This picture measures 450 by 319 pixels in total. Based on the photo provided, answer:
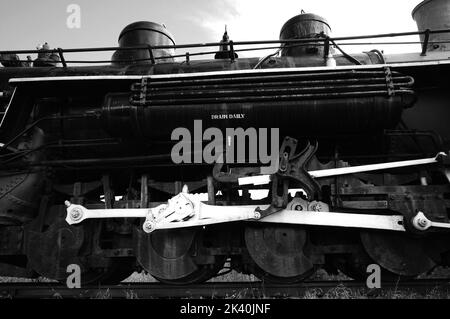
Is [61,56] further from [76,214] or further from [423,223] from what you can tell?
[423,223]

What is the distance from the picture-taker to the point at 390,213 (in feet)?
12.1

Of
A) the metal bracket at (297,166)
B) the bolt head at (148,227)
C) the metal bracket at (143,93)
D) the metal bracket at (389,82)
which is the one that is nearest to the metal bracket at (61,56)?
the metal bracket at (143,93)

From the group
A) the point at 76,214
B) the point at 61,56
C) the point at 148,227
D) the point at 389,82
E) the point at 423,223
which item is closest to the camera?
the point at 423,223

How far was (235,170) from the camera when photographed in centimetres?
375

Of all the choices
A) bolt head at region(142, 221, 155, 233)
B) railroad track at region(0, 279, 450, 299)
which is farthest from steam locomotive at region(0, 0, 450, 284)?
railroad track at region(0, 279, 450, 299)

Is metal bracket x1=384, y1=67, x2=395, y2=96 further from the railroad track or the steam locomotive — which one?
the railroad track

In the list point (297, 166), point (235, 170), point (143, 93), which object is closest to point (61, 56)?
point (143, 93)

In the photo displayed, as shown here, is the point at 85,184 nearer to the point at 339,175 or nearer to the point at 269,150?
the point at 269,150

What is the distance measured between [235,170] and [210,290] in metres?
1.28

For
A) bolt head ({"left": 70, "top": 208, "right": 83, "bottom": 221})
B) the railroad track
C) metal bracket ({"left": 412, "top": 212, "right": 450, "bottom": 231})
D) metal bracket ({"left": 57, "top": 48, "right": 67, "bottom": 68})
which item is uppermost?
metal bracket ({"left": 57, "top": 48, "right": 67, "bottom": 68})

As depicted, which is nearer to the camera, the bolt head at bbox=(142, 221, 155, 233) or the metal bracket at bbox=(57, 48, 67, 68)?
the bolt head at bbox=(142, 221, 155, 233)
